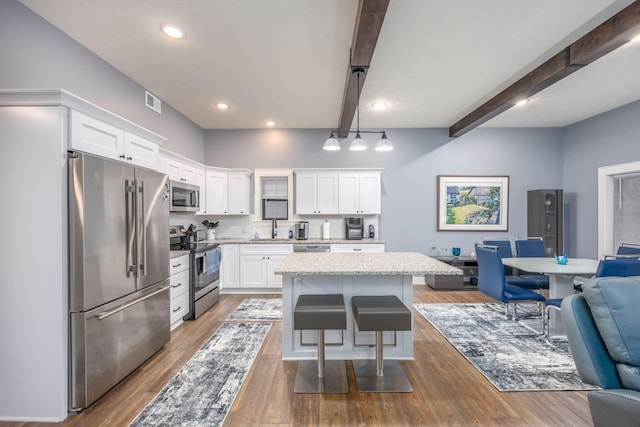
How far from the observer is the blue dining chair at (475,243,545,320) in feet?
10.7

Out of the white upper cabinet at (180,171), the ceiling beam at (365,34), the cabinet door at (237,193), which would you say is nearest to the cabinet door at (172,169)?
the white upper cabinet at (180,171)

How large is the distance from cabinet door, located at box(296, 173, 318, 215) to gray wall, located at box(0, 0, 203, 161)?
246 cm

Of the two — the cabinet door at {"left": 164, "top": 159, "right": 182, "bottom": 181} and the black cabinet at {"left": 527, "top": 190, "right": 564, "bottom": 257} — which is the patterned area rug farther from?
the black cabinet at {"left": 527, "top": 190, "right": 564, "bottom": 257}

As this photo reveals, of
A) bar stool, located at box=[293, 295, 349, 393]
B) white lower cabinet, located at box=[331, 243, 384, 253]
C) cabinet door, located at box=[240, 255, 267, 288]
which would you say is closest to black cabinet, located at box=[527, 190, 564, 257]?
white lower cabinet, located at box=[331, 243, 384, 253]

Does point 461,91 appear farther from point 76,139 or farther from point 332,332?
point 76,139

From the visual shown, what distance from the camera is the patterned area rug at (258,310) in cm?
382

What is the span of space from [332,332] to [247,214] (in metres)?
3.29

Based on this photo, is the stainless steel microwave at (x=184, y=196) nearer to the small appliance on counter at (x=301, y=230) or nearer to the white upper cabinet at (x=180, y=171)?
the white upper cabinet at (x=180, y=171)

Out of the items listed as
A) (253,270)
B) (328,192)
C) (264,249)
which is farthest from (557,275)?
(253,270)

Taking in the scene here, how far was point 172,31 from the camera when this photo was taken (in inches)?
100

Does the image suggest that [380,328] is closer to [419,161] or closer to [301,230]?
[301,230]

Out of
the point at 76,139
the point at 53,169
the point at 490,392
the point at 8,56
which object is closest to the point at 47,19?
the point at 8,56

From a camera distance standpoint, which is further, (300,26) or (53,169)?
(300,26)

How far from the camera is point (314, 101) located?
4.16 meters
